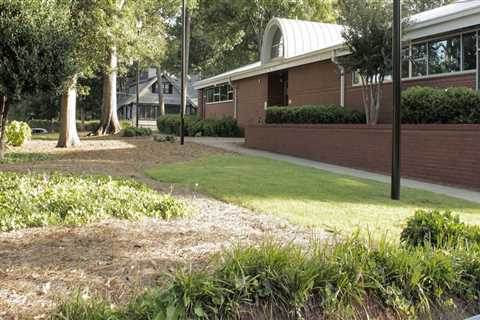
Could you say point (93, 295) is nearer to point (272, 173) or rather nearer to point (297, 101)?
point (272, 173)

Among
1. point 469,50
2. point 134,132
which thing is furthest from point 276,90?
point 469,50

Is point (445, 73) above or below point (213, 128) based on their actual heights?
above

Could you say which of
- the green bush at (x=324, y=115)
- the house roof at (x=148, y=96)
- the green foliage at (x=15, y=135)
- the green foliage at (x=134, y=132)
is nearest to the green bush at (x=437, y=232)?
the green bush at (x=324, y=115)

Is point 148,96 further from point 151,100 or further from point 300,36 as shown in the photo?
point 300,36

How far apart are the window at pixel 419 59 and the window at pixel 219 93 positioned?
1632 centimetres

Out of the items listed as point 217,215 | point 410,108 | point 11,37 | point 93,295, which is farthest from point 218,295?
point 410,108

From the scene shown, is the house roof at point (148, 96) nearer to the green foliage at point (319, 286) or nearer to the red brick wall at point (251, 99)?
the red brick wall at point (251, 99)

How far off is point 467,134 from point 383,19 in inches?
193

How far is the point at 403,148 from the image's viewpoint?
1248cm

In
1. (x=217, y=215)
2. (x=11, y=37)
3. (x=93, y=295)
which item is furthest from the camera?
(x=11, y=37)

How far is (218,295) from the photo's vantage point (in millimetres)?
3080

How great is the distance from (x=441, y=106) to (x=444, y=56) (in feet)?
11.7

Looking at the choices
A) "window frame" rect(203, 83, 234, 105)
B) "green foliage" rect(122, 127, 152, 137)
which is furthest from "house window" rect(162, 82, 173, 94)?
"green foliage" rect(122, 127, 152, 137)

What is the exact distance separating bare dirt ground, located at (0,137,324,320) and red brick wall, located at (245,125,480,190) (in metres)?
5.99
